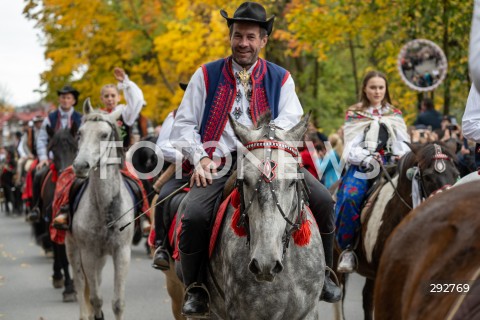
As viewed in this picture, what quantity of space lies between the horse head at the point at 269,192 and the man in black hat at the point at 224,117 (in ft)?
2.18

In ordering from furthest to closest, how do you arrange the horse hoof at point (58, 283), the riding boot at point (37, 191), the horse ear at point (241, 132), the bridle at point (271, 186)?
the riding boot at point (37, 191) < the horse hoof at point (58, 283) < the horse ear at point (241, 132) < the bridle at point (271, 186)

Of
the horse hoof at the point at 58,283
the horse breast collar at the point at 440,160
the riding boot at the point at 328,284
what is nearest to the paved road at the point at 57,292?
the horse hoof at the point at 58,283

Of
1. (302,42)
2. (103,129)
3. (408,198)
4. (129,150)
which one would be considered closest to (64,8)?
(302,42)

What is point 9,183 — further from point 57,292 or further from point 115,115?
point 115,115

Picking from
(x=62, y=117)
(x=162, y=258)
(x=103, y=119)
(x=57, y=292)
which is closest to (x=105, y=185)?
(x=103, y=119)

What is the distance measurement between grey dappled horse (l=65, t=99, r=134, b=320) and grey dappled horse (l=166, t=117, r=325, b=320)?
4.09 meters

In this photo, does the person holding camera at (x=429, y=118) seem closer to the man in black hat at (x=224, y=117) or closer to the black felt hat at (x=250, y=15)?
the man in black hat at (x=224, y=117)

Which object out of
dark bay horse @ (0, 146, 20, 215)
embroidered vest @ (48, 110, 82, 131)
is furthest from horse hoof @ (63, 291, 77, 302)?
dark bay horse @ (0, 146, 20, 215)

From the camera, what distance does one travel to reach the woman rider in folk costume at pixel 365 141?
993 centimetres

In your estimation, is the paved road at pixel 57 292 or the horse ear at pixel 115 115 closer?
the horse ear at pixel 115 115

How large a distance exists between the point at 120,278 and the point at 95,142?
5.03ft

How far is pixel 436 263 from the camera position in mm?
3627

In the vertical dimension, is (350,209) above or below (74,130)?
below

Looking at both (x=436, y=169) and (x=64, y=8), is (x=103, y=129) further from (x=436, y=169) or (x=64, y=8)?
(x=64, y=8)
